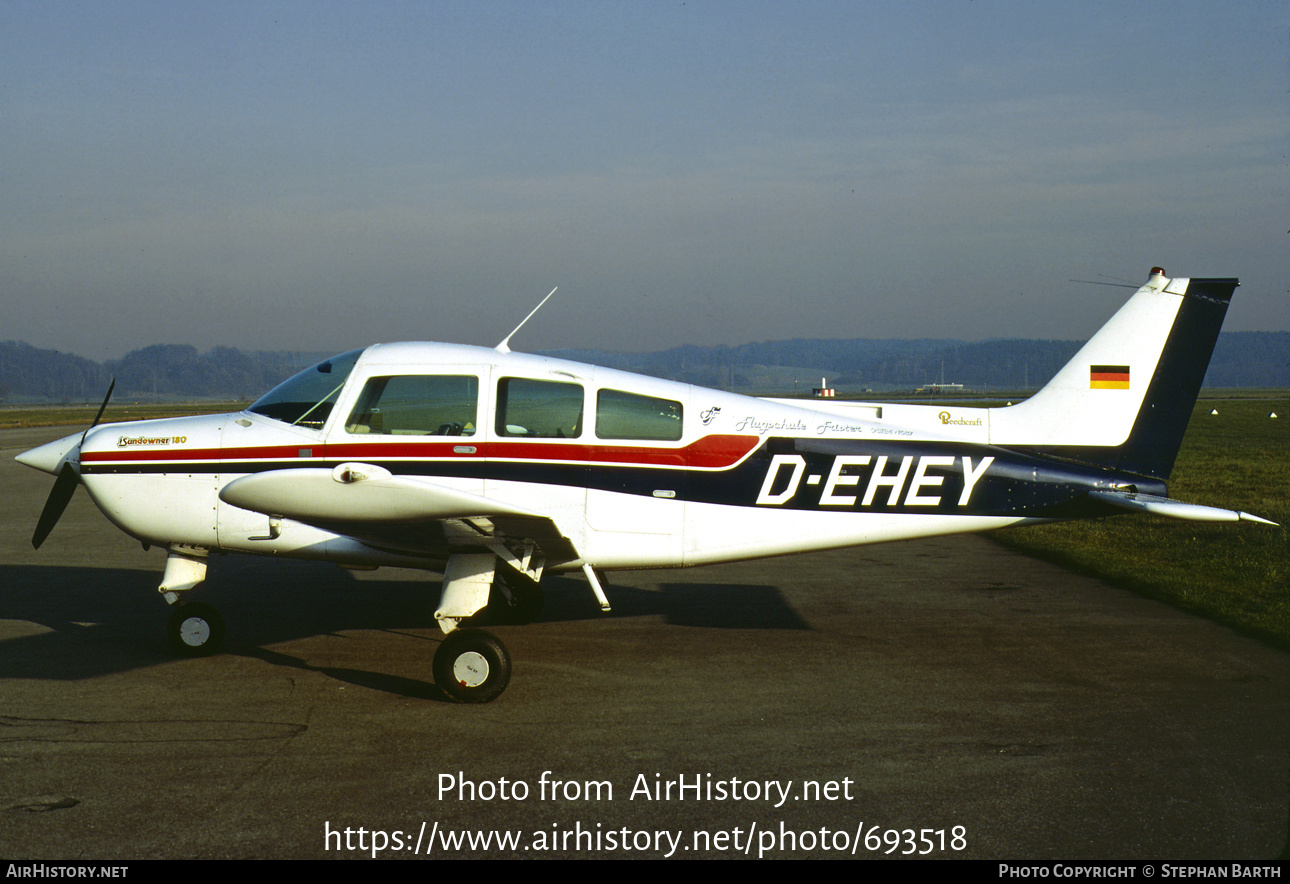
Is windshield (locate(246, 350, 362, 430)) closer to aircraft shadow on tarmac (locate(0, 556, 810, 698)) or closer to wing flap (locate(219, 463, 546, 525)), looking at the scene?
wing flap (locate(219, 463, 546, 525))

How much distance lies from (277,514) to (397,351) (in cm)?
181

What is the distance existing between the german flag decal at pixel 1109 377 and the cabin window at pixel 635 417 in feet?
A: 11.1

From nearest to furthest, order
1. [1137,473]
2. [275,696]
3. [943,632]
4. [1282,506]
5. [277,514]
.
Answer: [277,514] → [275,696] → [1137,473] → [943,632] → [1282,506]

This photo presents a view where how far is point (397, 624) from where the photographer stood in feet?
27.2

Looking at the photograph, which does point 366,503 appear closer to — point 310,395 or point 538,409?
point 538,409

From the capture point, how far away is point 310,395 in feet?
22.6

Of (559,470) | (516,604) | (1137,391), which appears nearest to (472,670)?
(559,470)

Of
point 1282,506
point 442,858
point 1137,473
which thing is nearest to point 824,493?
point 1137,473

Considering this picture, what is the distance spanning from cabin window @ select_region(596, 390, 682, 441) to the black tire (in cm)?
211

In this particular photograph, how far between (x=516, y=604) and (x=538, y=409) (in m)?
2.33

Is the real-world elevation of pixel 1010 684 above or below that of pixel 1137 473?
below

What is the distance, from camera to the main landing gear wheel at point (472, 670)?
608 cm

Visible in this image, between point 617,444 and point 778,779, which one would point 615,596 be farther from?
point 778,779

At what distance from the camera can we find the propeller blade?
708 centimetres
